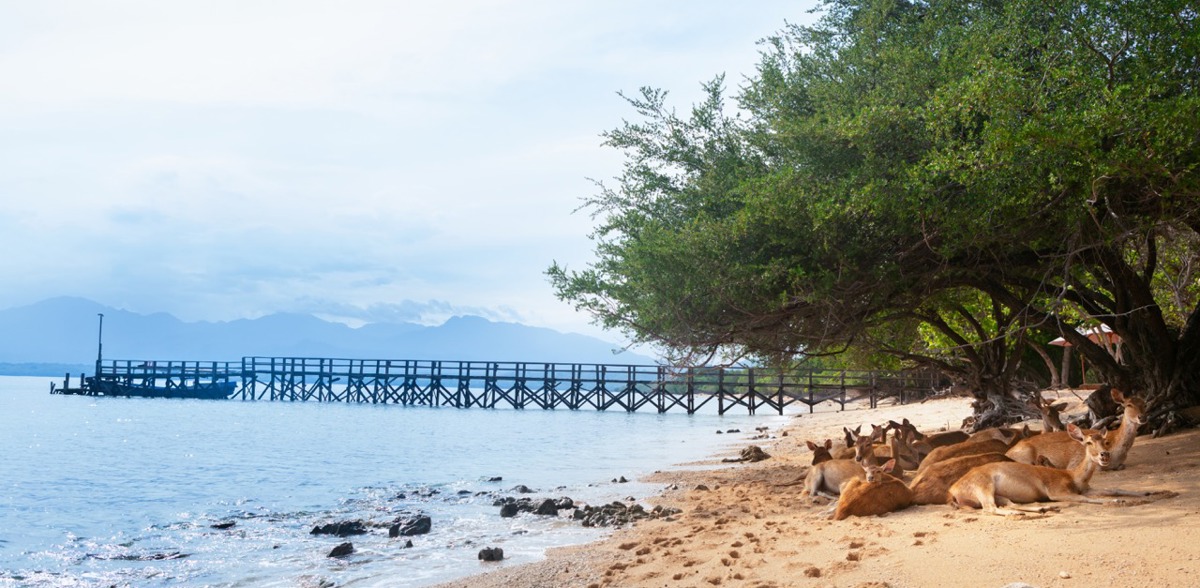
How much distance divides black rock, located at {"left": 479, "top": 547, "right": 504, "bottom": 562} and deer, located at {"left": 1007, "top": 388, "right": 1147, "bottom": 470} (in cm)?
481

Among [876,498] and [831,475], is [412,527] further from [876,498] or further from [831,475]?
[876,498]

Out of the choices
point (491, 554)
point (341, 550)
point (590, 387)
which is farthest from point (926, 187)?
point (590, 387)

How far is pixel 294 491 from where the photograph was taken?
60.2ft

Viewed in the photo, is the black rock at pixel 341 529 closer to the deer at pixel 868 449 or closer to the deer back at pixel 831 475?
the deer back at pixel 831 475

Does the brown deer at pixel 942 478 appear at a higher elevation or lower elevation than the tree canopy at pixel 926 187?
lower

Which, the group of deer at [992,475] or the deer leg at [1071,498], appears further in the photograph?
the group of deer at [992,475]

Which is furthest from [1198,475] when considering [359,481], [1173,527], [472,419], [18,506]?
[472,419]

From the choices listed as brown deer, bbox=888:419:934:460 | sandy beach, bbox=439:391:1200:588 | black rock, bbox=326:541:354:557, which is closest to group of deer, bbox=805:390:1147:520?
sandy beach, bbox=439:391:1200:588

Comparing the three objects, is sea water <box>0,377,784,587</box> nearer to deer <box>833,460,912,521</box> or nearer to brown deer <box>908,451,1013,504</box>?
deer <box>833,460,912,521</box>

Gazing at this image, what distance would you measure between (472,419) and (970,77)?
127 feet

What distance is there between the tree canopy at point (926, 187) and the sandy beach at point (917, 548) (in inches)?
91.1

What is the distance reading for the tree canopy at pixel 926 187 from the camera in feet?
29.1

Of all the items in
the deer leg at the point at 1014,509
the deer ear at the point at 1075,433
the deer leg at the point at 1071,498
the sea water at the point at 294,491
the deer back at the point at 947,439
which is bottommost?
the sea water at the point at 294,491

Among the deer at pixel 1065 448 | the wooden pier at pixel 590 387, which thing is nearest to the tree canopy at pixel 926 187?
the deer at pixel 1065 448
